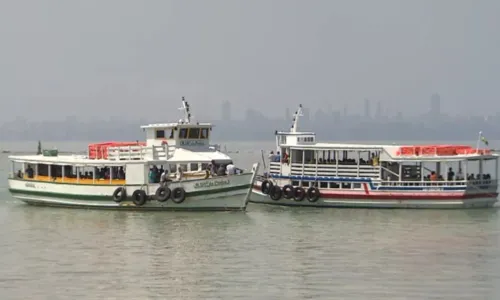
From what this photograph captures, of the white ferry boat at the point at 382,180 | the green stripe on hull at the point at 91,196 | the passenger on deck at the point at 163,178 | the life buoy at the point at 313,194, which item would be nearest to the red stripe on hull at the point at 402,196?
the white ferry boat at the point at 382,180

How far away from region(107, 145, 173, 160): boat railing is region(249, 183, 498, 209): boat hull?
7289mm

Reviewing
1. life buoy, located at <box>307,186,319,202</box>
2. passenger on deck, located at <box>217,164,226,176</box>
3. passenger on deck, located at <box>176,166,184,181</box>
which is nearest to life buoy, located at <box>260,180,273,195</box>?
life buoy, located at <box>307,186,319,202</box>

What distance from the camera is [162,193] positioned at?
4628 cm

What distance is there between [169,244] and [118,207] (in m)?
10.7

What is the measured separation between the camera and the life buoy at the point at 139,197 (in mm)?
46656

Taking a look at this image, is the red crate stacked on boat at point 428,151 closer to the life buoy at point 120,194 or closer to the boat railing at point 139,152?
the boat railing at point 139,152

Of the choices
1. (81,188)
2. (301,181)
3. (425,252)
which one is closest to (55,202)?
(81,188)

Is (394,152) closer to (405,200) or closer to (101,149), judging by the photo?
(405,200)

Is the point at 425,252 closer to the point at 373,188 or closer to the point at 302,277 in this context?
the point at 302,277

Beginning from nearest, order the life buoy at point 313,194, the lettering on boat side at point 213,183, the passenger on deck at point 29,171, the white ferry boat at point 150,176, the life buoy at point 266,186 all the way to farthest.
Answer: the lettering on boat side at point 213,183
the white ferry boat at point 150,176
the life buoy at point 313,194
the life buoy at point 266,186
the passenger on deck at point 29,171

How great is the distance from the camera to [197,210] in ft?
153

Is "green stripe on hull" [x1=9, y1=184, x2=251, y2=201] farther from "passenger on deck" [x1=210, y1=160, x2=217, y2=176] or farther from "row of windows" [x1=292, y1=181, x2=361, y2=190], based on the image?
"row of windows" [x1=292, y1=181, x2=361, y2=190]

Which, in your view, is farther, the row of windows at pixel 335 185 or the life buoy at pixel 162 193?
the row of windows at pixel 335 185

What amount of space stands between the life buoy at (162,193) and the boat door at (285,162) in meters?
7.75
